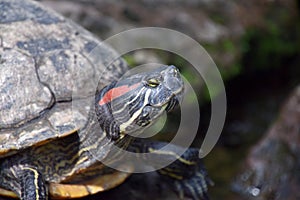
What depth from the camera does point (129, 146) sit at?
130 inches

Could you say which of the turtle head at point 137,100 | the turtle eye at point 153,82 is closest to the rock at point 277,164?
the turtle head at point 137,100

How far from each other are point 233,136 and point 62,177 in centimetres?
271

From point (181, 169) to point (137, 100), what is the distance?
76 centimetres

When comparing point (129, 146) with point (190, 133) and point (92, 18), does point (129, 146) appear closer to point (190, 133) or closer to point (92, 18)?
point (190, 133)

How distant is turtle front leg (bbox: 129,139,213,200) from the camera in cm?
339

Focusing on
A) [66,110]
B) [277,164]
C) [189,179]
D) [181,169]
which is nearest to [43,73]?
[66,110]

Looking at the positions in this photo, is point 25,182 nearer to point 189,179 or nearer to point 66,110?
point 66,110

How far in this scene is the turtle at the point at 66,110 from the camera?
2951 mm

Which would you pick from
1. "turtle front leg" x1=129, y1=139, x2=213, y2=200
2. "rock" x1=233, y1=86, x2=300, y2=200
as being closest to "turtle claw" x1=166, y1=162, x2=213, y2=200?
"turtle front leg" x1=129, y1=139, x2=213, y2=200

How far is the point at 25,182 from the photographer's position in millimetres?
2977

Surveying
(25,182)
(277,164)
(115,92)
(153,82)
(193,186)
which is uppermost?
(153,82)

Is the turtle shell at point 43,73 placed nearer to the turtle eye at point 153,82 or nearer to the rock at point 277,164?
the turtle eye at point 153,82

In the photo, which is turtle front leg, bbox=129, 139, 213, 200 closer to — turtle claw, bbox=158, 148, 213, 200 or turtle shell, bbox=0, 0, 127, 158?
turtle claw, bbox=158, 148, 213, 200

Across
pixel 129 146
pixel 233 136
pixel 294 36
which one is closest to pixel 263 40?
pixel 294 36
